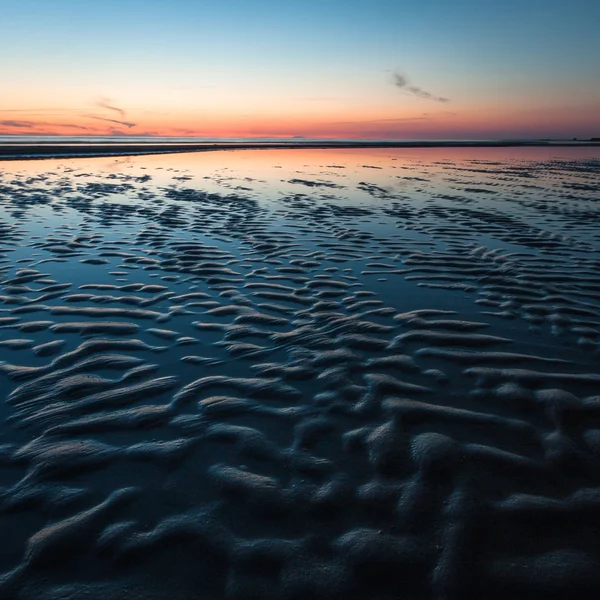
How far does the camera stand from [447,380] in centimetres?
438

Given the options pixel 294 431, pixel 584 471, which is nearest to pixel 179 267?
pixel 294 431

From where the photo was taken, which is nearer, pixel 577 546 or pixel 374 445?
pixel 577 546

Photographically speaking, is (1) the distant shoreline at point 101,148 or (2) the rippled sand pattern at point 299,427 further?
(1) the distant shoreline at point 101,148

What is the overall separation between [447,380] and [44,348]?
4.55 m

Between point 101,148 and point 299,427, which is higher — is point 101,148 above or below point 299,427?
above

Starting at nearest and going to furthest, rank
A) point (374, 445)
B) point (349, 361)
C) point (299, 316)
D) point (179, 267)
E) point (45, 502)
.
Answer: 1. point (45, 502)
2. point (374, 445)
3. point (349, 361)
4. point (299, 316)
5. point (179, 267)

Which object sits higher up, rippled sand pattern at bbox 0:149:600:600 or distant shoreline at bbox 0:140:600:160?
distant shoreline at bbox 0:140:600:160

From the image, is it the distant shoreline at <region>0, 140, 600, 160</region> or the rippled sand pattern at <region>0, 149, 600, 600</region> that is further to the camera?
the distant shoreline at <region>0, 140, 600, 160</region>

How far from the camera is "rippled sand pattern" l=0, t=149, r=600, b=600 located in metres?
2.44

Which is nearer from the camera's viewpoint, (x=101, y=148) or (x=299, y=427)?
(x=299, y=427)

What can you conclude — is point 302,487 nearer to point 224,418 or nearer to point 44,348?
point 224,418

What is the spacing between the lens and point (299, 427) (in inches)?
144

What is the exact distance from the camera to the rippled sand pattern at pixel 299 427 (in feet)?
8.02

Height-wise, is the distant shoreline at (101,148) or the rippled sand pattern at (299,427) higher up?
the distant shoreline at (101,148)
